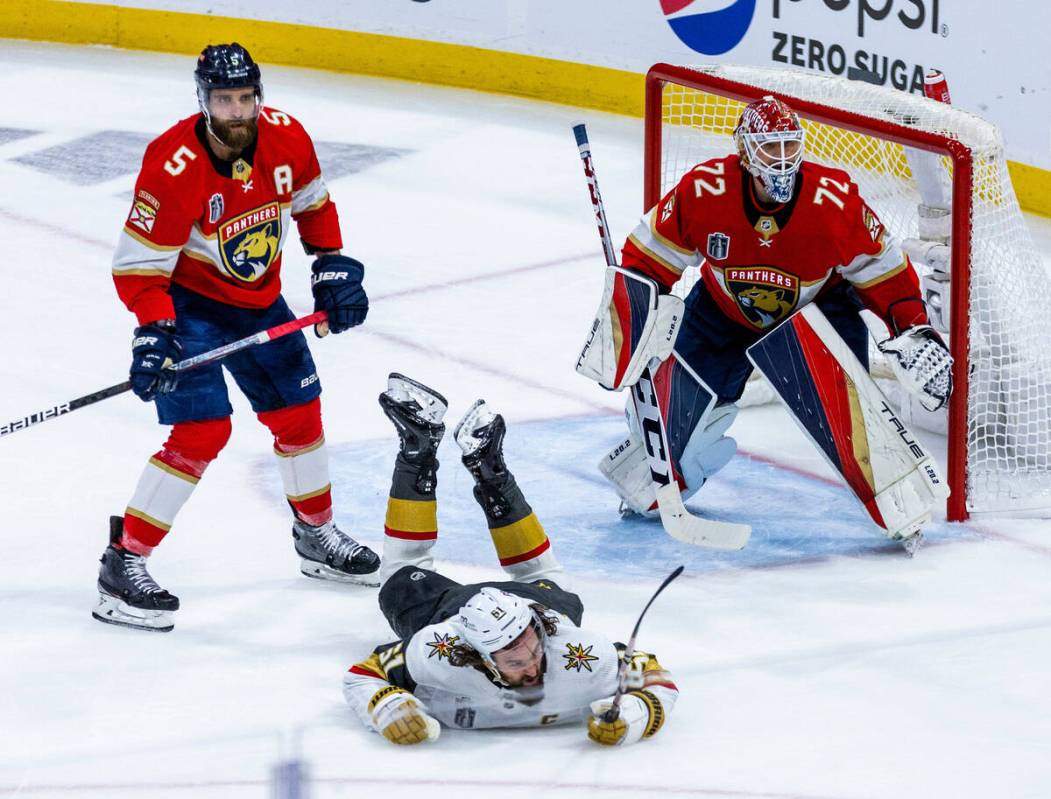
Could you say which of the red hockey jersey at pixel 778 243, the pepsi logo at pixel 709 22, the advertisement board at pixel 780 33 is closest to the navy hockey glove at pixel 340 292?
the red hockey jersey at pixel 778 243

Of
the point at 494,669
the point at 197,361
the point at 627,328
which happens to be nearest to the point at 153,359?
the point at 197,361

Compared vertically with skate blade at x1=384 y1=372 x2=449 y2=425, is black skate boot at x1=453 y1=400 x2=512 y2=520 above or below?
below

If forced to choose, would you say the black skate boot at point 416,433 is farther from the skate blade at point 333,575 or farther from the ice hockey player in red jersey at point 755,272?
the ice hockey player in red jersey at point 755,272

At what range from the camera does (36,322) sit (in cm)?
598

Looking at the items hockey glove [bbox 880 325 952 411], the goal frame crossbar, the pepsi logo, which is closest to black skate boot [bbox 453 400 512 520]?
hockey glove [bbox 880 325 952 411]

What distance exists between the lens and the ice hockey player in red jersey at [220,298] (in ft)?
12.4

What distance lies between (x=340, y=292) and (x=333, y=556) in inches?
24.2

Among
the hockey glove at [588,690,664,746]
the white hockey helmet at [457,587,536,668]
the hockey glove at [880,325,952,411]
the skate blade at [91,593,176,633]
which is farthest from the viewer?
the hockey glove at [880,325,952,411]

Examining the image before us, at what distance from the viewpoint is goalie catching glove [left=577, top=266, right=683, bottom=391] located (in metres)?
4.36

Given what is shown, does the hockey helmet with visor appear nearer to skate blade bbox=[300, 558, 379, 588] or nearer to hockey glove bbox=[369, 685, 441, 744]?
skate blade bbox=[300, 558, 379, 588]

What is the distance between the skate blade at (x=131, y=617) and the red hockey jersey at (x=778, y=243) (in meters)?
1.36

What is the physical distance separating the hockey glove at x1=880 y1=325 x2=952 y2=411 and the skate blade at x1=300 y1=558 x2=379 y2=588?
1275mm

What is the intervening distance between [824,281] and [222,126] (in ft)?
4.76

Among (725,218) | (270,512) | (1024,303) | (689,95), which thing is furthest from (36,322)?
(1024,303)
